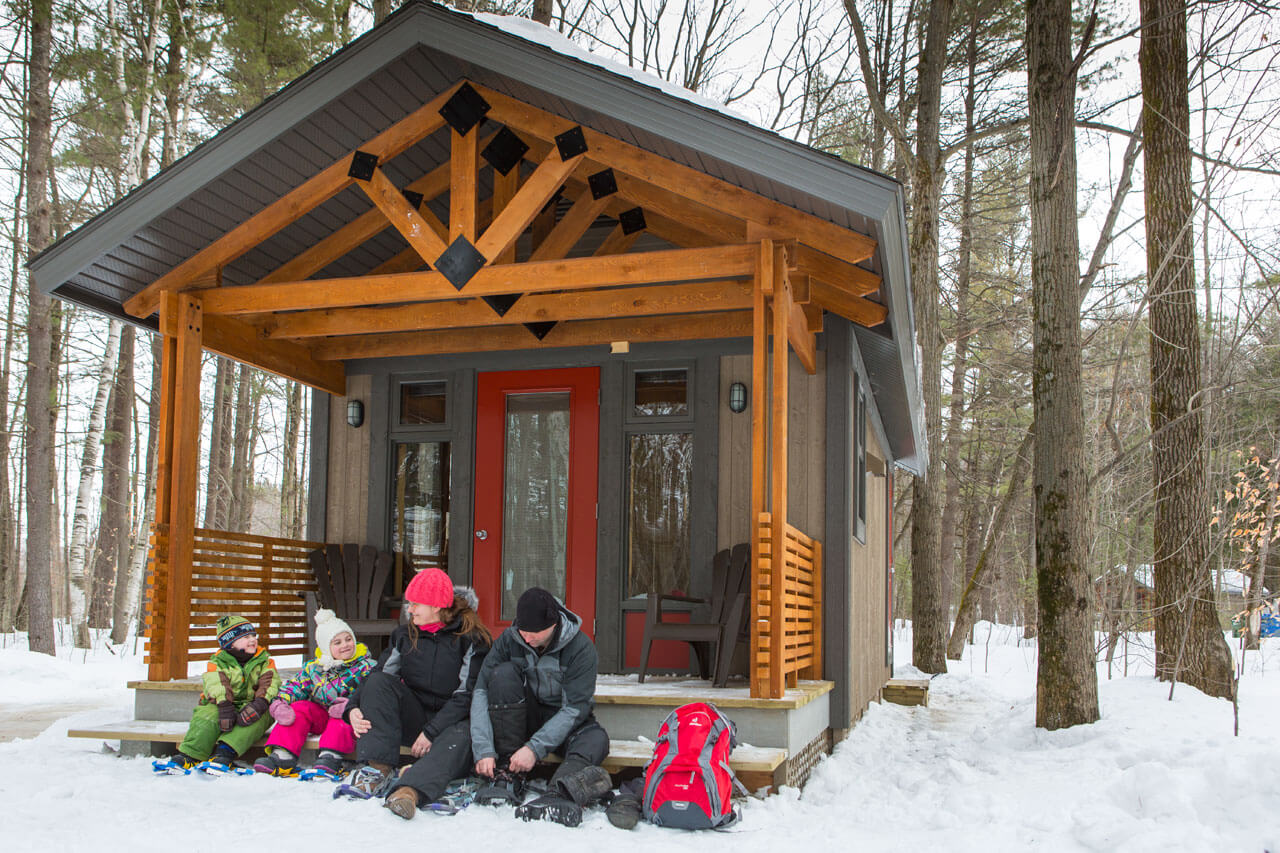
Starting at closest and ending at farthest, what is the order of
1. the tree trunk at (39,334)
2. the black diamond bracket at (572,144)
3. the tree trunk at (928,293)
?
1. the black diamond bracket at (572,144)
2. the tree trunk at (39,334)
3. the tree trunk at (928,293)

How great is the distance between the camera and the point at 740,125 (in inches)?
182

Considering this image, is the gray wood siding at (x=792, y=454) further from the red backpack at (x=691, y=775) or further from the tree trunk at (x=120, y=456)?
the tree trunk at (x=120, y=456)

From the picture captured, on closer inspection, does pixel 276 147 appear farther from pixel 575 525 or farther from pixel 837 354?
pixel 837 354

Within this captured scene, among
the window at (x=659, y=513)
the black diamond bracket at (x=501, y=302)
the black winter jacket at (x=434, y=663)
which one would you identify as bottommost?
the black winter jacket at (x=434, y=663)

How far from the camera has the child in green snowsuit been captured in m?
4.72

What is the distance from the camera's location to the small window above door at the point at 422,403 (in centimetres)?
704

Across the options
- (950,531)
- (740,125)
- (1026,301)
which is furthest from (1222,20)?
(950,531)

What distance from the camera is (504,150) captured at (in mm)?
5770

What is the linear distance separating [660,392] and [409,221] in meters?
2.00

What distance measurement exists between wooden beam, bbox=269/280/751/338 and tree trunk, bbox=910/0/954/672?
20.8ft

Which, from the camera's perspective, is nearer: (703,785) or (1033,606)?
(703,785)

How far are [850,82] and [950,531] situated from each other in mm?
7569

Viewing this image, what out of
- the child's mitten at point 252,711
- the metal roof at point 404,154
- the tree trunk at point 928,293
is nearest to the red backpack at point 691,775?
the child's mitten at point 252,711

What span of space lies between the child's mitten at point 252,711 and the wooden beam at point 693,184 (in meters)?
3.06
